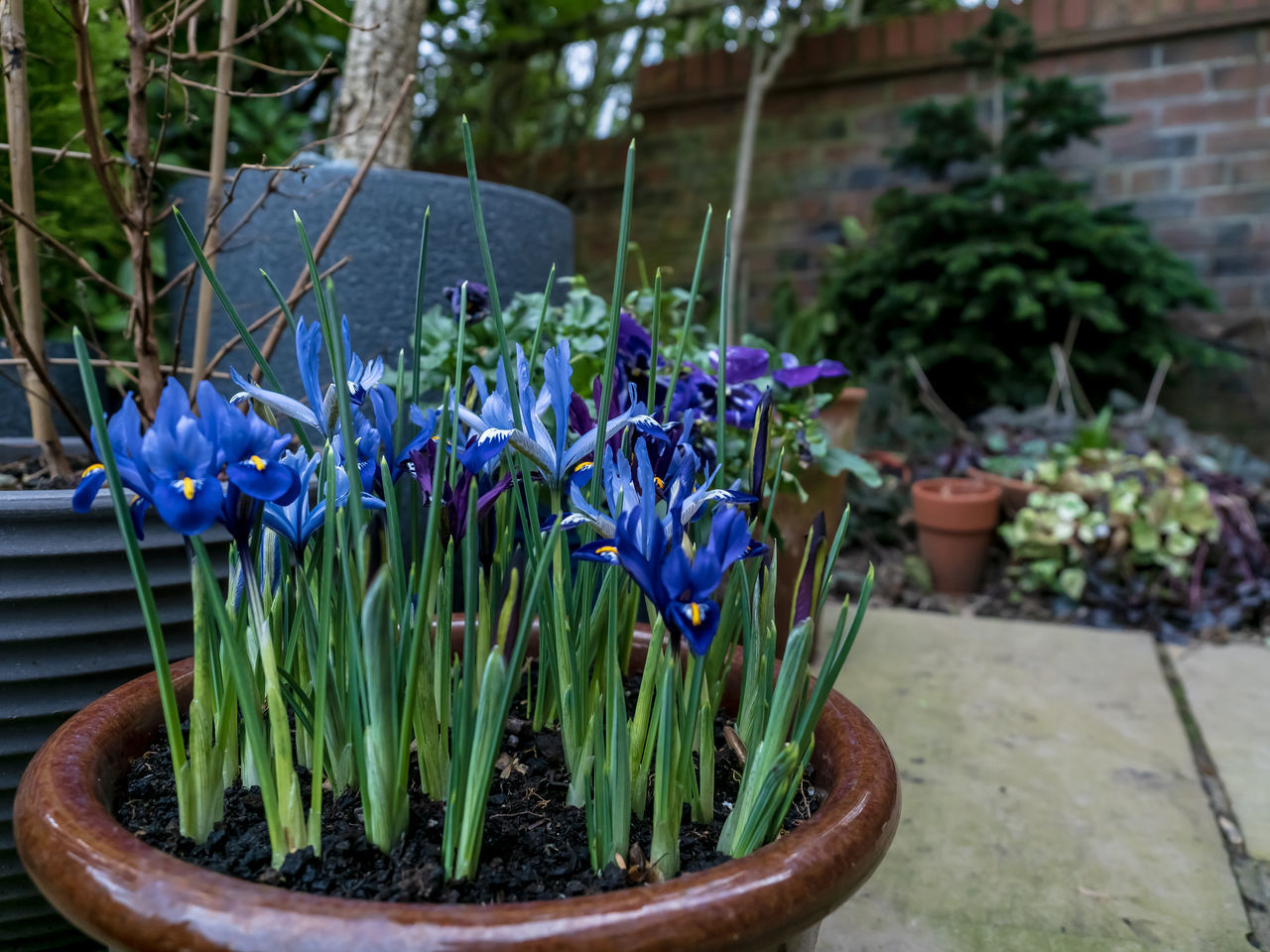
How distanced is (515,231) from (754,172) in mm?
2759

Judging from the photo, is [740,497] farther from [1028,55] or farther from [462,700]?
[1028,55]

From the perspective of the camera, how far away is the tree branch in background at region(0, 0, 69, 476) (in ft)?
3.13

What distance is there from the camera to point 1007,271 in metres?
3.00

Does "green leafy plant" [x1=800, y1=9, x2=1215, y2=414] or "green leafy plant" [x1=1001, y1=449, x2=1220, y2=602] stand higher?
"green leafy plant" [x1=800, y1=9, x2=1215, y2=414]

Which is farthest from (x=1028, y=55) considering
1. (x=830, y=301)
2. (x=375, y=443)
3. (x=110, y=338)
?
(x=375, y=443)

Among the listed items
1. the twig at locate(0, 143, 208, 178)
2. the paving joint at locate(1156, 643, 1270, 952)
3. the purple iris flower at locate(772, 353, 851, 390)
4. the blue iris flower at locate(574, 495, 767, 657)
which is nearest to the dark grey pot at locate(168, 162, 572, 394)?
the twig at locate(0, 143, 208, 178)

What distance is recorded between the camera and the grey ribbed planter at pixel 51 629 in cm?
86

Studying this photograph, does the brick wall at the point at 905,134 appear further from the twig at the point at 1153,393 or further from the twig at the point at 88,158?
the twig at the point at 88,158

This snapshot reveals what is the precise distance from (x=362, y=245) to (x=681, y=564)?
3.91 feet

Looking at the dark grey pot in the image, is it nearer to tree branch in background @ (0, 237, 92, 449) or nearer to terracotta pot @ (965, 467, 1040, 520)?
tree branch in background @ (0, 237, 92, 449)

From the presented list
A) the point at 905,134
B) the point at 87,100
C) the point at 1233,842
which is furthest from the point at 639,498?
the point at 905,134

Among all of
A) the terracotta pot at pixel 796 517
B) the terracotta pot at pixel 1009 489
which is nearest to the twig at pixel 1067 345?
the terracotta pot at pixel 1009 489

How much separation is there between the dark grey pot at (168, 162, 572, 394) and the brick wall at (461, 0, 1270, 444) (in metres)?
2.38

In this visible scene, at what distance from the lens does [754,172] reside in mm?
4160
